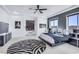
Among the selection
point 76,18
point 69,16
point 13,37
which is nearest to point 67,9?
point 69,16

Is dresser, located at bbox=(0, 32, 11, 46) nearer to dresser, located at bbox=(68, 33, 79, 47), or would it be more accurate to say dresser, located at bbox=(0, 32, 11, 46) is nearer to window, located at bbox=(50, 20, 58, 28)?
window, located at bbox=(50, 20, 58, 28)

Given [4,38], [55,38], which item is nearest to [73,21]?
[55,38]

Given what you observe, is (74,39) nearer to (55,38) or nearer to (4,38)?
(55,38)

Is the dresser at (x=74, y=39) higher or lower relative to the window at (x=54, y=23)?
lower

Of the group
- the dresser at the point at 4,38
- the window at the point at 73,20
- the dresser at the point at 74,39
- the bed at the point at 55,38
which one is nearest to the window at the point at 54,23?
the bed at the point at 55,38

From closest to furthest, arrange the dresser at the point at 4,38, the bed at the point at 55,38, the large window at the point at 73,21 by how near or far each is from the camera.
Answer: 1. the large window at the point at 73,21
2. the bed at the point at 55,38
3. the dresser at the point at 4,38

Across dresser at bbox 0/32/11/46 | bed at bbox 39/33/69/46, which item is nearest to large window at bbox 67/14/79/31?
bed at bbox 39/33/69/46

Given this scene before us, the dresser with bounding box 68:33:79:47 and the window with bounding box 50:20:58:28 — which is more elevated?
→ the window with bounding box 50:20:58:28

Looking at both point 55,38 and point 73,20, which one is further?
point 55,38

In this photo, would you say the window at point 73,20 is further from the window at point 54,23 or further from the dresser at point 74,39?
the window at point 54,23

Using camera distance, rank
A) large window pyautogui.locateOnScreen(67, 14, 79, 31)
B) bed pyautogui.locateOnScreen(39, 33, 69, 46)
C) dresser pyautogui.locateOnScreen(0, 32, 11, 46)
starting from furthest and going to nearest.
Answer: dresser pyautogui.locateOnScreen(0, 32, 11, 46), bed pyautogui.locateOnScreen(39, 33, 69, 46), large window pyautogui.locateOnScreen(67, 14, 79, 31)

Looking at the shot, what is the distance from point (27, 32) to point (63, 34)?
4.21ft
